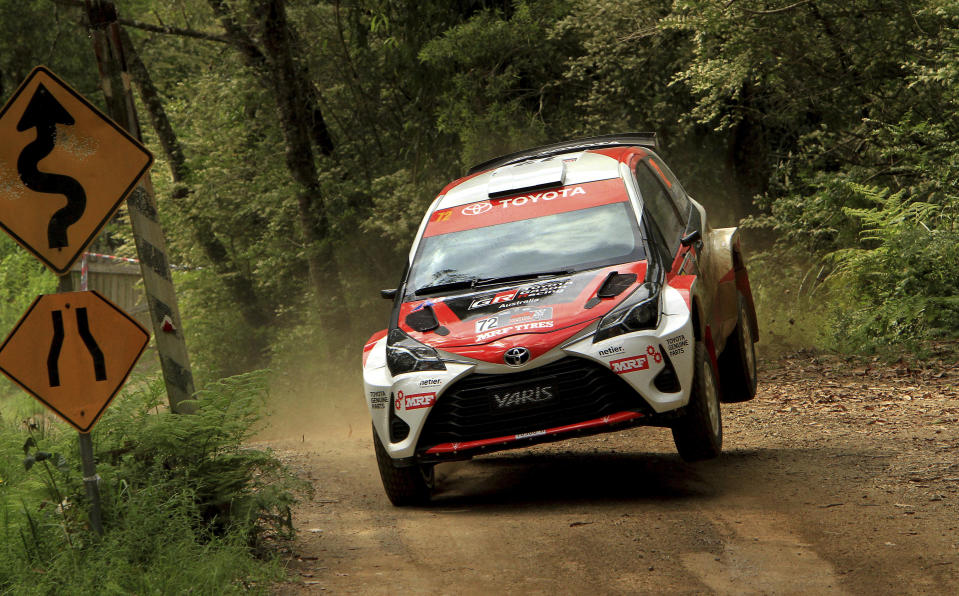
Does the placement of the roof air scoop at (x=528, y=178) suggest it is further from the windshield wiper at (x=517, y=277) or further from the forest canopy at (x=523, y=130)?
the forest canopy at (x=523, y=130)

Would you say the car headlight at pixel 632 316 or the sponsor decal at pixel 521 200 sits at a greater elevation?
the sponsor decal at pixel 521 200

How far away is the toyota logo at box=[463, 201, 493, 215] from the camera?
8.50 m

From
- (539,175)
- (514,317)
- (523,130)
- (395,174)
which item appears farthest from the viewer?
(395,174)

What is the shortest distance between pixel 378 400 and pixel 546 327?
4.10 ft

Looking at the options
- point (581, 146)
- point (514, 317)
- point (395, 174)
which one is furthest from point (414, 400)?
point (395, 174)

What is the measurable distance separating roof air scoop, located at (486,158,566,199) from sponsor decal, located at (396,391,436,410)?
6.85 ft

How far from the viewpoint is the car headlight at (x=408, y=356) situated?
712 cm

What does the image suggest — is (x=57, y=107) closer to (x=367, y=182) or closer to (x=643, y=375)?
(x=643, y=375)

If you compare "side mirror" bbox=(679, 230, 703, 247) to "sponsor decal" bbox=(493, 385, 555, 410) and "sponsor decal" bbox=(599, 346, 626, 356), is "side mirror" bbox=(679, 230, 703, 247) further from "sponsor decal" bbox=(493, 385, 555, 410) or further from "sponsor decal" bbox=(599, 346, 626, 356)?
"sponsor decal" bbox=(493, 385, 555, 410)

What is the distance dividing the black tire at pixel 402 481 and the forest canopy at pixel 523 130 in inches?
251

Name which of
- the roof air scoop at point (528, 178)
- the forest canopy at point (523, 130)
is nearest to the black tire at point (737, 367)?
the roof air scoop at point (528, 178)

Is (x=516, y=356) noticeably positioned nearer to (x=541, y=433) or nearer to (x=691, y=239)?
(x=541, y=433)

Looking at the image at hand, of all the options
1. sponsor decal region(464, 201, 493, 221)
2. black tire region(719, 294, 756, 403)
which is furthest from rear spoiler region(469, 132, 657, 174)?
black tire region(719, 294, 756, 403)

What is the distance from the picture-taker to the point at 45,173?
18.2 feet
